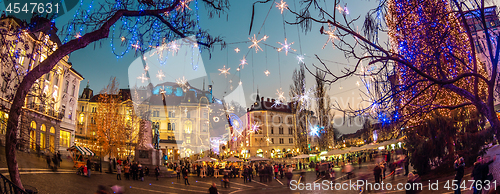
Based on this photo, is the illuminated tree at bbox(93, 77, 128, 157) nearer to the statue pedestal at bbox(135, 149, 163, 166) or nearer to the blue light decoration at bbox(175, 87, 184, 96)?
the statue pedestal at bbox(135, 149, 163, 166)

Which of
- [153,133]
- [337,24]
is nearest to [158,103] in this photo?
[153,133]

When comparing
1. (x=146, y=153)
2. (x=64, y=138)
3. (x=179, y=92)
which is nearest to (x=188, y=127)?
(x=179, y=92)

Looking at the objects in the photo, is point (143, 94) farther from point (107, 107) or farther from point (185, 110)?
point (107, 107)

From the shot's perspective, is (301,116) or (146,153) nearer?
(146,153)

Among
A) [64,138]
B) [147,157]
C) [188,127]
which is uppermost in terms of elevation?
[188,127]

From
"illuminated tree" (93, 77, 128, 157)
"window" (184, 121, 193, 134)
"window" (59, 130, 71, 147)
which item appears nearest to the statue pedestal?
"illuminated tree" (93, 77, 128, 157)

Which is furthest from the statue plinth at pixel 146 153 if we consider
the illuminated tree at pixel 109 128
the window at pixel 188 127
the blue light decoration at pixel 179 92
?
the blue light decoration at pixel 179 92

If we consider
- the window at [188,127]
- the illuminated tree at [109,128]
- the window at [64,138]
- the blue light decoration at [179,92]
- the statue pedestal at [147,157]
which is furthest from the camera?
the blue light decoration at [179,92]

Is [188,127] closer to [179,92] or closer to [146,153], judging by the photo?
[179,92]

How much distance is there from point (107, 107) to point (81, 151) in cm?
1182

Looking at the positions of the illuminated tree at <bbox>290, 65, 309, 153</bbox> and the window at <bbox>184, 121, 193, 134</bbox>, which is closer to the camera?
the illuminated tree at <bbox>290, 65, 309, 153</bbox>

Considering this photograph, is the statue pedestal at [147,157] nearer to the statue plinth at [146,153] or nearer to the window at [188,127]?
the statue plinth at [146,153]

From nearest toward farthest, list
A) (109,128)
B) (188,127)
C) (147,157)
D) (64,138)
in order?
1. (147,157)
2. (109,128)
3. (64,138)
4. (188,127)

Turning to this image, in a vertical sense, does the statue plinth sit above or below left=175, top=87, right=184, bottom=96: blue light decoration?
below
